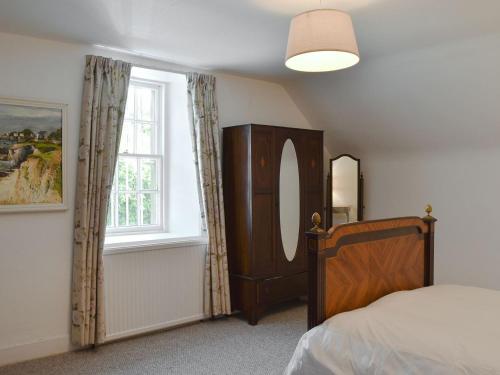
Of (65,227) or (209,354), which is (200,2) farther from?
(209,354)

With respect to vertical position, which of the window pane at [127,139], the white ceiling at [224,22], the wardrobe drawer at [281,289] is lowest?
the wardrobe drawer at [281,289]

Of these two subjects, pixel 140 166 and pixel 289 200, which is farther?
pixel 289 200

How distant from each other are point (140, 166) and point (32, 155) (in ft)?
3.51

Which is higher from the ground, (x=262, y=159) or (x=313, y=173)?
(x=262, y=159)

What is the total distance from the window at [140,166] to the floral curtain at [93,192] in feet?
1.65

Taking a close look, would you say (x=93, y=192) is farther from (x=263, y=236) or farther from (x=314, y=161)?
(x=314, y=161)

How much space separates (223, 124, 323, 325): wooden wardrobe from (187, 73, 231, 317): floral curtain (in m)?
0.14

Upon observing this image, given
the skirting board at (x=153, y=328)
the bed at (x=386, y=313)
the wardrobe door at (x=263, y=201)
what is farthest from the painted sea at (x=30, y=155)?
the bed at (x=386, y=313)

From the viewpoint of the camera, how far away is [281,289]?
4.24m

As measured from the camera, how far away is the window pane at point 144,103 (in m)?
4.13

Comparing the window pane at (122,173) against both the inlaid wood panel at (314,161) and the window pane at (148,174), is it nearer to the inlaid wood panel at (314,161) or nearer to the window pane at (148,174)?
the window pane at (148,174)

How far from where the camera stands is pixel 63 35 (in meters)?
3.21

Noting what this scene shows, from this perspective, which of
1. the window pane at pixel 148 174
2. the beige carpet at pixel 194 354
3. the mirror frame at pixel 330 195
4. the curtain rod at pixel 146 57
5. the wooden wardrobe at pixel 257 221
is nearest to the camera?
the beige carpet at pixel 194 354

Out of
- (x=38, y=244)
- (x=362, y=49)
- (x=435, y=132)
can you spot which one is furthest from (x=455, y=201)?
(x=38, y=244)
